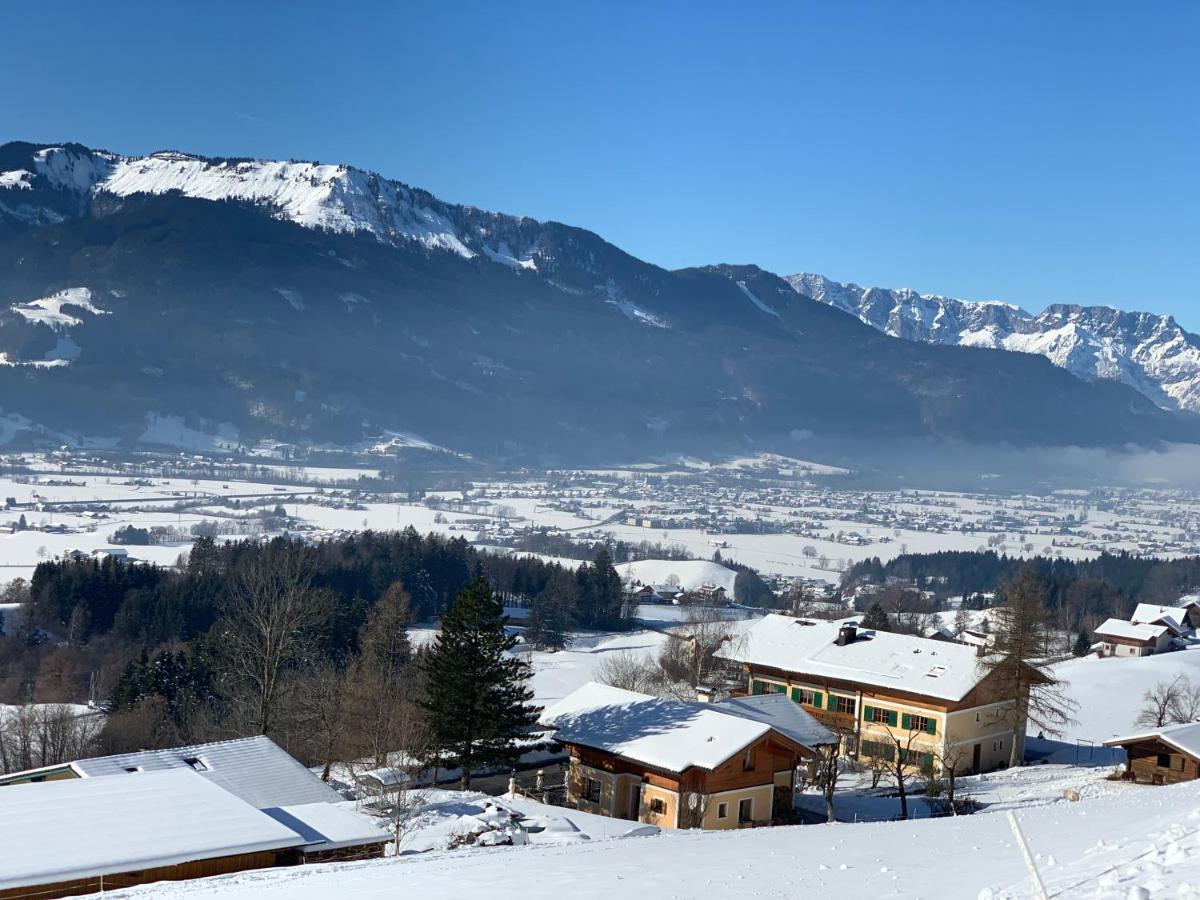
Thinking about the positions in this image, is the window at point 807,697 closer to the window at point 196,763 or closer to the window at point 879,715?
the window at point 879,715

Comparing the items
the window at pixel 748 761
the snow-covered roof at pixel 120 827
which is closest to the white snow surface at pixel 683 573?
the window at pixel 748 761

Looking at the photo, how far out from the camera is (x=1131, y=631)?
67.4m

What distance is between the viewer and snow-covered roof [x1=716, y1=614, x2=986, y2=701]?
119ft

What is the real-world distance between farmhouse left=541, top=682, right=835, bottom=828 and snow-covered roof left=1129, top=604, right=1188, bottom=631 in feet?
171

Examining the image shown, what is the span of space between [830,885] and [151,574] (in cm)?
6262

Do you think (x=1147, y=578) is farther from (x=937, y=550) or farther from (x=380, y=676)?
(x=380, y=676)

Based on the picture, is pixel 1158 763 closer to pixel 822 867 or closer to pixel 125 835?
pixel 822 867

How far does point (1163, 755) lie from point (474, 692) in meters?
17.2

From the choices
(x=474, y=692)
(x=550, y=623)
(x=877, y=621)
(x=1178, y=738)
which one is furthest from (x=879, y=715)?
(x=550, y=623)

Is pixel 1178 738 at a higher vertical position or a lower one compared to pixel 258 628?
lower

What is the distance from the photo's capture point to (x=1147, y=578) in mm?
111188

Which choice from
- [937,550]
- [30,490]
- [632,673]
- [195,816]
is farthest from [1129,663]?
[30,490]

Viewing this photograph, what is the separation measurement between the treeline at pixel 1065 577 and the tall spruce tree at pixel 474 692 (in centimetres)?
6839

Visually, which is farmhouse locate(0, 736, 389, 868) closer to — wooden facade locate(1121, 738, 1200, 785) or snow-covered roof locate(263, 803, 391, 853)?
snow-covered roof locate(263, 803, 391, 853)
